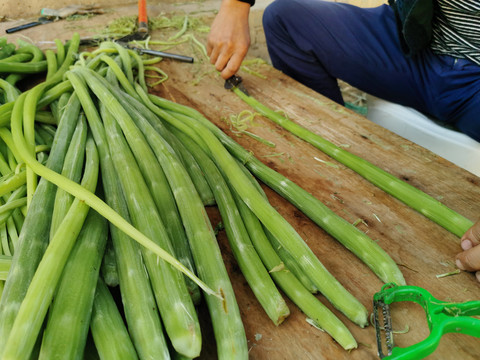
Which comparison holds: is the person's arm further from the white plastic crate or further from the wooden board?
the white plastic crate

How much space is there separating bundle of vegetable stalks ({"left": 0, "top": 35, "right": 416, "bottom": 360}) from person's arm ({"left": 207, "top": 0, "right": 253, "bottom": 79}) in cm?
59

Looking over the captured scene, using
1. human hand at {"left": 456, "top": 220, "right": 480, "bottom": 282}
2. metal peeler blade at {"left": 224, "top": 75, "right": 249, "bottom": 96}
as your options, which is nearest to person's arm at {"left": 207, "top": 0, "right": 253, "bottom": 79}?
metal peeler blade at {"left": 224, "top": 75, "right": 249, "bottom": 96}

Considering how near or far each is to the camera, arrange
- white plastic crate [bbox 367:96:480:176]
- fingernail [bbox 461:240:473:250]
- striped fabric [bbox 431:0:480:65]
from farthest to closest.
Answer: white plastic crate [bbox 367:96:480:176] → striped fabric [bbox 431:0:480:65] → fingernail [bbox 461:240:473:250]

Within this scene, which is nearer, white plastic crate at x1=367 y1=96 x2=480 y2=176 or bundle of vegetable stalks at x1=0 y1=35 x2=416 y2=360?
bundle of vegetable stalks at x1=0 y1=35 x2=416 y2=360

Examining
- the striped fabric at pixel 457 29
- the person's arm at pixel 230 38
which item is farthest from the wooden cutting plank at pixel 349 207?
the striped fabric at pixel 457 29

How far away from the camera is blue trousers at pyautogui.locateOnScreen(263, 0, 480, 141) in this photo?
1.96m

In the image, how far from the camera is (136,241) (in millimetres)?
968

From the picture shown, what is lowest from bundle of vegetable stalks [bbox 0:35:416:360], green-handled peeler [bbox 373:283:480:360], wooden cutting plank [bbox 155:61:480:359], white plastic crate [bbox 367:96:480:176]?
white plastic crate [bbox 367:96:480:176]

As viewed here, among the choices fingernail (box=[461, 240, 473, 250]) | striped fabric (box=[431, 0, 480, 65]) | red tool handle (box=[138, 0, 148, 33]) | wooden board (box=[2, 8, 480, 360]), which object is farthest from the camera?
red tool handle (box=[138, 0, 148, 33])

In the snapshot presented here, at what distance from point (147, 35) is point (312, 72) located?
1.20m

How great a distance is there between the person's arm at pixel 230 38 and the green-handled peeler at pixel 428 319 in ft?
4.72

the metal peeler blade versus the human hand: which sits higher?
the metal peeler blade

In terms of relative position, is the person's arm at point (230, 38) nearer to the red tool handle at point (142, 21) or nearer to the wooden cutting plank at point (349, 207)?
the wooden cutting plank at point (349, 207)

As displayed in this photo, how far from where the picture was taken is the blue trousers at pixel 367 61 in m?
1.96
